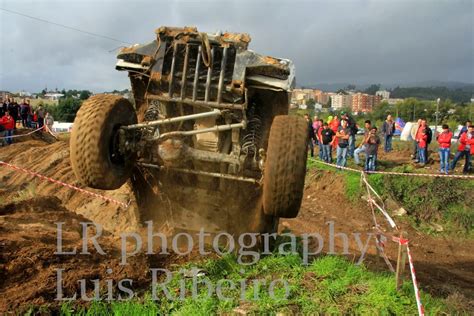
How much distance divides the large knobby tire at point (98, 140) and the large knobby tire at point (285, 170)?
1861mm

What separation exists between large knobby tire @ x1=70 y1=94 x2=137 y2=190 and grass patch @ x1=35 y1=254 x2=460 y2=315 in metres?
1.44

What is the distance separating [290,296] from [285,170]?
139 cm

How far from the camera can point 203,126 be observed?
623cm

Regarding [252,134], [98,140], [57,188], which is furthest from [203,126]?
[57,188]

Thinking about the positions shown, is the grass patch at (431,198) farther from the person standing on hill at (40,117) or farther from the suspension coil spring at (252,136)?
the person standing on hill at (40,117)

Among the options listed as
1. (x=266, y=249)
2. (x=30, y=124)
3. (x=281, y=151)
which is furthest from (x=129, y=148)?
(x=30, y=124)

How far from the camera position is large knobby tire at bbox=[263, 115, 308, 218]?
4672 mm

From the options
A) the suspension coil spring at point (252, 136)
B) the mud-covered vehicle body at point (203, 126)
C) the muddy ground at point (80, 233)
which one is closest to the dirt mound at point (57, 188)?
the muddy ground at point (80, 233)

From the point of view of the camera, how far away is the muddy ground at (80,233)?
4777mm

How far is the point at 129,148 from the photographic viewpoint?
545 cm

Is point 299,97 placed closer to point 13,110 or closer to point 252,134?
point 13,110

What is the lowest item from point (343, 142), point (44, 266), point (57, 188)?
point (57, 188)

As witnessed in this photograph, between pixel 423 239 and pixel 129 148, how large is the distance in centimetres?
887

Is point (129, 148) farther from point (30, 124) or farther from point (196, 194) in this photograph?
point (30, 124)
